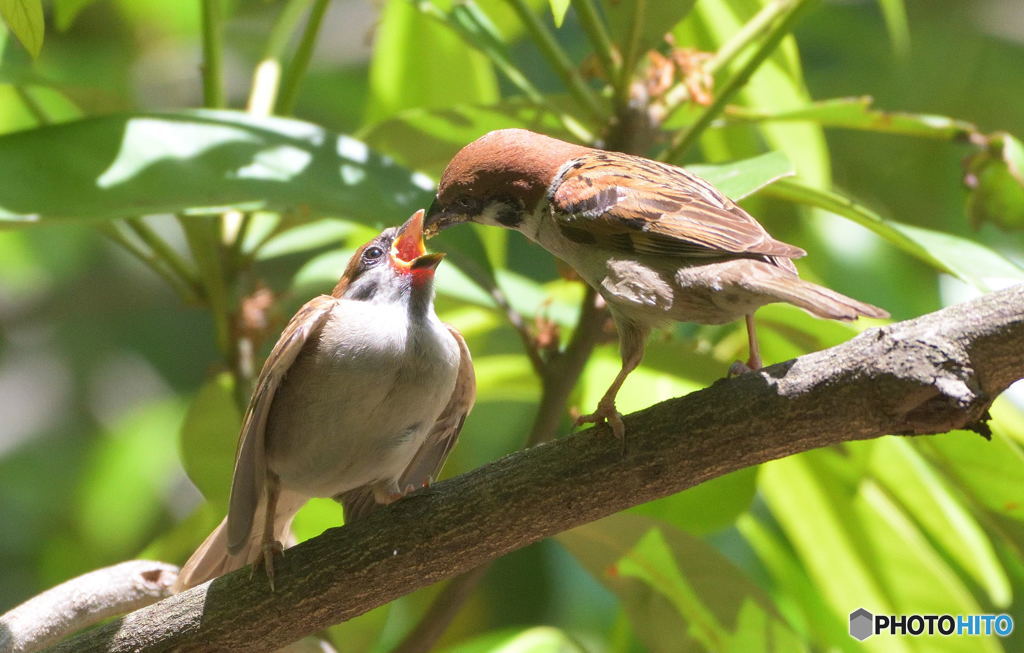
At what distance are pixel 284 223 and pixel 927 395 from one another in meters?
2.10

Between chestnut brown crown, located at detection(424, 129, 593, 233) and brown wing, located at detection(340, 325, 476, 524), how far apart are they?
363 millimetres

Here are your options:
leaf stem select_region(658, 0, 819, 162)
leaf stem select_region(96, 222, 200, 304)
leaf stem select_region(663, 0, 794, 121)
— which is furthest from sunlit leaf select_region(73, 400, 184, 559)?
leaf stem select_region(658, 0, 819, 162)

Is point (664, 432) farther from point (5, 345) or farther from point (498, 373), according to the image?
point (5, 345)

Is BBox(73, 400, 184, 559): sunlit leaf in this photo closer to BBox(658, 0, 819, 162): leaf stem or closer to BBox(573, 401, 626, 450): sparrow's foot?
BBox(658, 0, 819, 162): leaf stem

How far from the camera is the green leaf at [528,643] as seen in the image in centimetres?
322

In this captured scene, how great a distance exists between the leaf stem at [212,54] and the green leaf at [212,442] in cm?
88

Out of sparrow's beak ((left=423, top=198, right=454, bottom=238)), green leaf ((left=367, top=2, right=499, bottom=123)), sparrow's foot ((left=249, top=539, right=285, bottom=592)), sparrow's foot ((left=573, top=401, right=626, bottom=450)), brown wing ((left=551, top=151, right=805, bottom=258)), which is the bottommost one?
sparrow's foot ((left=249, top=539, right=285, bottom=592))

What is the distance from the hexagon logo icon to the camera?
135 inches

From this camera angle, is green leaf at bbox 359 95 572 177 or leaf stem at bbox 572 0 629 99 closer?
leaf stem at bbox 572 0 629 99

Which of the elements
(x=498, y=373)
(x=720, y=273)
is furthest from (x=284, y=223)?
(x=720, y=273)

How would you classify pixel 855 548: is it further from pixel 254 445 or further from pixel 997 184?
pixel 254 445

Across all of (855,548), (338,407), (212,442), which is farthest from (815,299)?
(212,442)

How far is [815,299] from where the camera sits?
2.00m

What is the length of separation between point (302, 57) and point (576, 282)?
1064 millimetres
